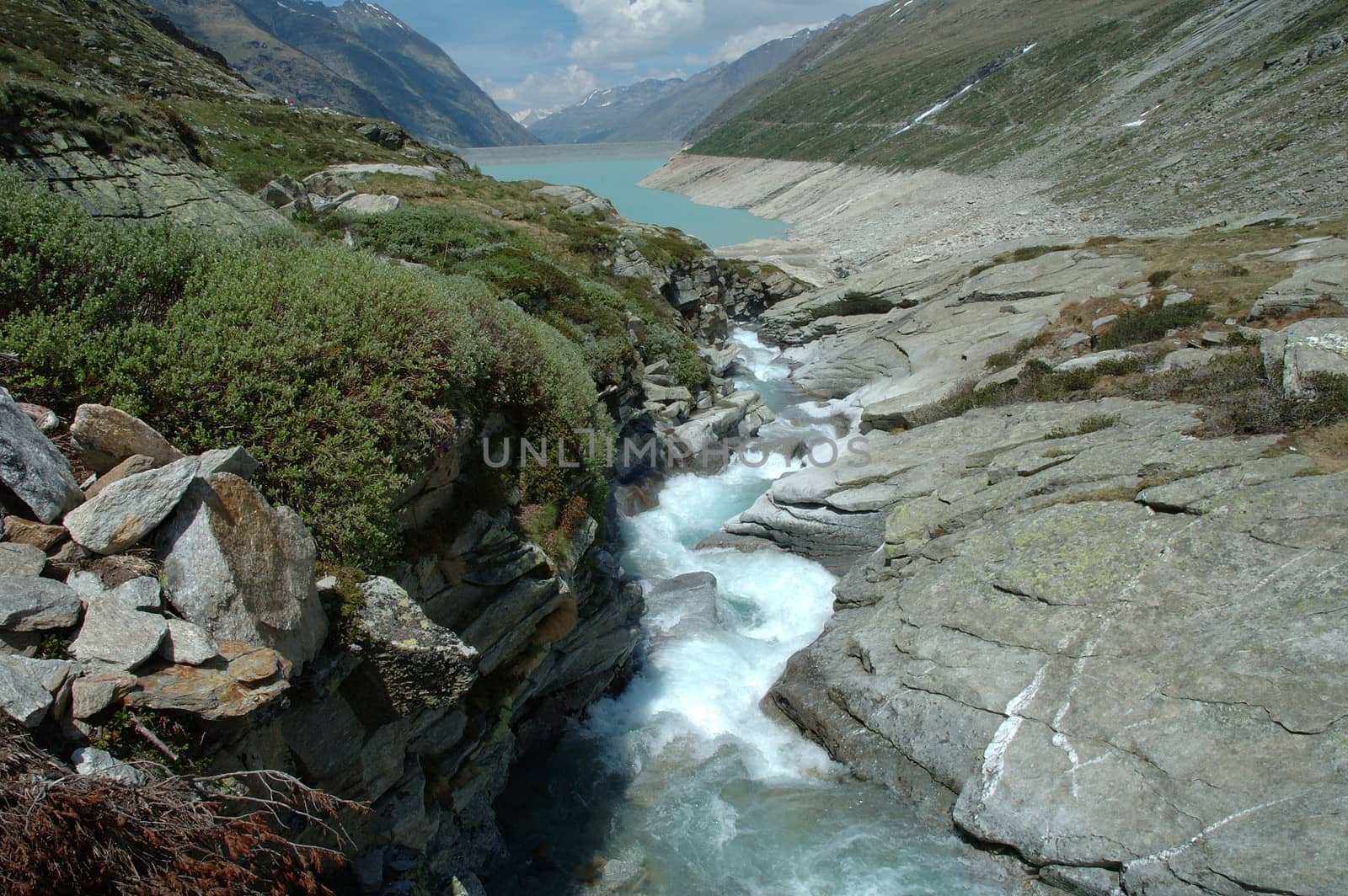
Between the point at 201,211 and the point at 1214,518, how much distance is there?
1668 centimetres

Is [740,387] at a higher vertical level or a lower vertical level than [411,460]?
lower

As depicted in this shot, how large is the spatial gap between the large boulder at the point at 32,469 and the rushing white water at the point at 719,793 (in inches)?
313

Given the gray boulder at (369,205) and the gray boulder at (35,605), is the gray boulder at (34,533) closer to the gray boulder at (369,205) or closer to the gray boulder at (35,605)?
the gray boulder at (35,605)

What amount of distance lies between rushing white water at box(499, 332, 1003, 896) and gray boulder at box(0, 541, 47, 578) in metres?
7.83

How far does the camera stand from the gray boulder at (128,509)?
4.64 metres

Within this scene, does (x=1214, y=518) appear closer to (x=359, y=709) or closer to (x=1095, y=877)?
(x=1095, y=877)

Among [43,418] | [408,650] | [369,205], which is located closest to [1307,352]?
[408,650]

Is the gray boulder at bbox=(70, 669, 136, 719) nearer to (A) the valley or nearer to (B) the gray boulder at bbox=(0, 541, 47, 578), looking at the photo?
(A) the valley

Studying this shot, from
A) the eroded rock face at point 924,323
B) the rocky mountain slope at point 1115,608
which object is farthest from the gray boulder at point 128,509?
the eroded rock face at point 924,323

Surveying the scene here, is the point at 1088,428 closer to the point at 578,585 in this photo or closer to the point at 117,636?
the point at 578,585

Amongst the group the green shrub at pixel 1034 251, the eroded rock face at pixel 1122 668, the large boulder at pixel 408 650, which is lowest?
the eroded rock face at pixel 1122 668

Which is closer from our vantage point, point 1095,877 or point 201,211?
point 1095,877

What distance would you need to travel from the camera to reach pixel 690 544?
61.6 ft

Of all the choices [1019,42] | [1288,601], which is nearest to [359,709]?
[1288,601]
